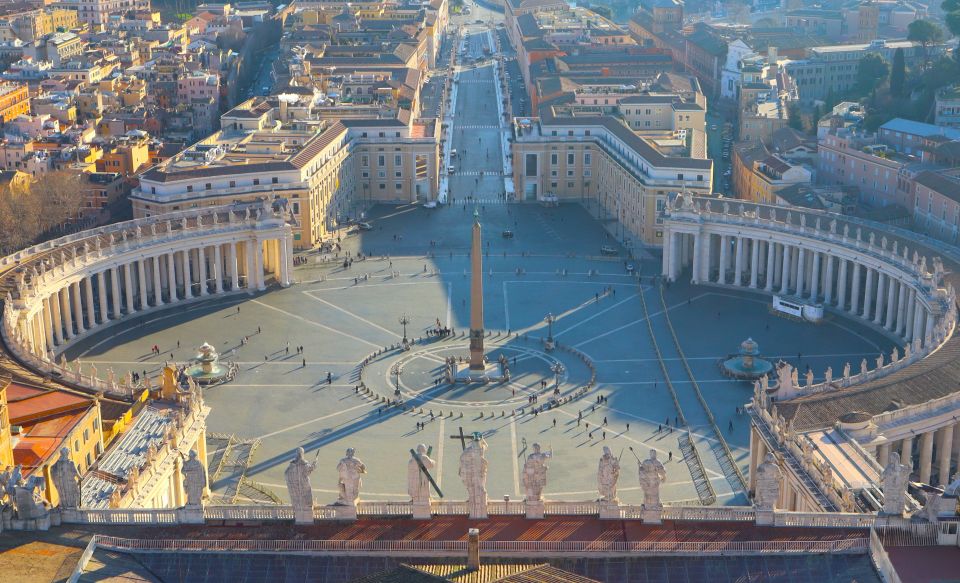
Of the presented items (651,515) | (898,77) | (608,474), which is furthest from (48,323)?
(898,77)

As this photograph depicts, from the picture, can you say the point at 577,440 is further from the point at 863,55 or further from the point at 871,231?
the point at 863,55

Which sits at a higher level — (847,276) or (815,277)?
(815,277)

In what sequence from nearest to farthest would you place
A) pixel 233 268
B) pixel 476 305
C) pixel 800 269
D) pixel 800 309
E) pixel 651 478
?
pixel 651 478 < pixel 476 305 < pixel 800 309 < pixel 800 269 < pixel 233 268

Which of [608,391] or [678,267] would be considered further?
[678,267]

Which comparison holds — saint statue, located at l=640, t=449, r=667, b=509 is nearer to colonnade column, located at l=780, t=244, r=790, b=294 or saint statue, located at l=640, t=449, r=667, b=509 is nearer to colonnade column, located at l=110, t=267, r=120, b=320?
colonnade column, located at l=780, t=244, r=790, b=294

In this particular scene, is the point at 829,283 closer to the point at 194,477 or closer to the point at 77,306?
the point at 77,306

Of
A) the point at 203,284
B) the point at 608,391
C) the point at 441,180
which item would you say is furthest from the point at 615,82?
the point at 608,391
